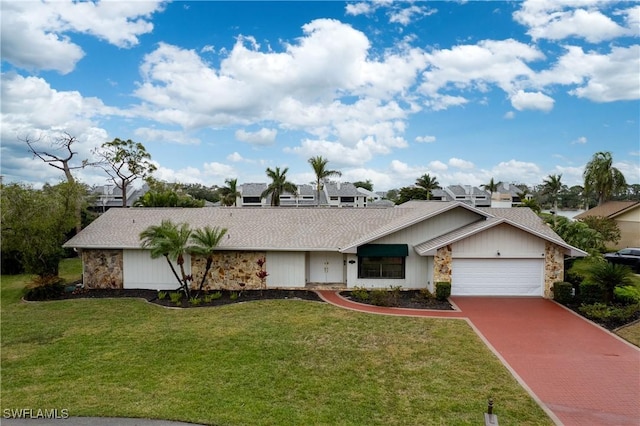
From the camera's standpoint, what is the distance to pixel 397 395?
967cm

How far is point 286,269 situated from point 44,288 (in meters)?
12.9

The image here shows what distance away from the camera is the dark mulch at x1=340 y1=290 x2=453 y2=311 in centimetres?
1772

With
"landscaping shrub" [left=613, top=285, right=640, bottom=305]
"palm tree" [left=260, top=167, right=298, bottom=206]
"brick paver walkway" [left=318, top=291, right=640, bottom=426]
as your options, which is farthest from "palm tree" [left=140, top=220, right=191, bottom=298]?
"palm tree" [left=260, top=167, right=298, bottom=206]

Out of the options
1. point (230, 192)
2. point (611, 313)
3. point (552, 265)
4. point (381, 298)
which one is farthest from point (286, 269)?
point (230, 192)

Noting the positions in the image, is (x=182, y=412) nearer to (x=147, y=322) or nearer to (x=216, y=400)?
(x=216, y=400)

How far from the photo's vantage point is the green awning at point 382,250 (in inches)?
792

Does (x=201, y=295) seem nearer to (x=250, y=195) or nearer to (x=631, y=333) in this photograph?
(x=631, y=333)

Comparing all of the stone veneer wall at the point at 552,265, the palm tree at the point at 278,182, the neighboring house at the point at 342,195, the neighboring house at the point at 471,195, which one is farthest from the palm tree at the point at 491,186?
the stone veneer wall at the point at 552,265

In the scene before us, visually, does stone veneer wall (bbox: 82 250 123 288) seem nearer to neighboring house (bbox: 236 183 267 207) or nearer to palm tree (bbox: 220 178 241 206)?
palm tree (bbox: 220 178 241 206)

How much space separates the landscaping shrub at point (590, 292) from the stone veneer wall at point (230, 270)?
16106mm

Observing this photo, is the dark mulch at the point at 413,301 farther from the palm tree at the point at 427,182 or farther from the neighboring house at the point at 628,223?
the palm tree at the point at 427,182

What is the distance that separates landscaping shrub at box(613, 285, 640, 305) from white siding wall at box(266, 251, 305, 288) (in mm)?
14705

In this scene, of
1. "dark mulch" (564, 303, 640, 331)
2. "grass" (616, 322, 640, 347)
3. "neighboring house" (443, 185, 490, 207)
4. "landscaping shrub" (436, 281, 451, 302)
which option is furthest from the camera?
"neighboring house" (443, 185, 490, 207)

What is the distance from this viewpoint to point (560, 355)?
40.5 feet
